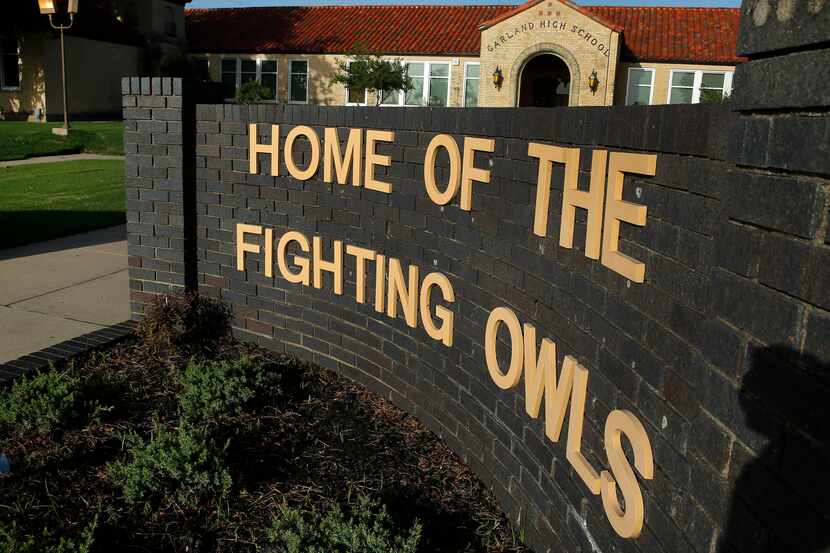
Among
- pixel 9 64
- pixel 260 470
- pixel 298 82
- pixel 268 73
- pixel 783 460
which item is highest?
pixel 268 73

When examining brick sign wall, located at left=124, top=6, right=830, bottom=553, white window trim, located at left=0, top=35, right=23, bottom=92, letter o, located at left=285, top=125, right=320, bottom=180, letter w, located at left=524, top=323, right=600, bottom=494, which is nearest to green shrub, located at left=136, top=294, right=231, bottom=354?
brick sign wall, located at left=124, top=6, right=830, bottom=553

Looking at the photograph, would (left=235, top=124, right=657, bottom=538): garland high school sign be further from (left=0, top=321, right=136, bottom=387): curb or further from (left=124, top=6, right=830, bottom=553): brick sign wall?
(left=0, top=321, right=136, bottom=387): curb

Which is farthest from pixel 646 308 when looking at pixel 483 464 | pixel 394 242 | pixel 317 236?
pixel 317 236

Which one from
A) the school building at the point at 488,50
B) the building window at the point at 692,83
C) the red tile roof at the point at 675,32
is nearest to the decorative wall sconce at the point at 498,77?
the school building at the point at 488,50

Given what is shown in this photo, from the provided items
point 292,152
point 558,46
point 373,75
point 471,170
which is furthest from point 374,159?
point 373,75

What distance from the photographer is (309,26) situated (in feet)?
134

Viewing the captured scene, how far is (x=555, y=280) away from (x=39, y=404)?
2.91m

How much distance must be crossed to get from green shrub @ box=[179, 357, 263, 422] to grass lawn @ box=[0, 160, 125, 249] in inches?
206

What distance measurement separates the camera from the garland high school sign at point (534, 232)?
2576 millimetres

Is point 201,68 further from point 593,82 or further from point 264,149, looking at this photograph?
point 264,149

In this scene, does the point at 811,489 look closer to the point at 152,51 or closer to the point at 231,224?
the point at 231,224

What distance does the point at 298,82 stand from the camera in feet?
128

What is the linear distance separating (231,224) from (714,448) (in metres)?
4.62

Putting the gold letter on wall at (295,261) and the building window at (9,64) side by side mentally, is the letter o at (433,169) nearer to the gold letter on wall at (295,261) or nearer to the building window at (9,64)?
the gold letter on wall at (295,261)
